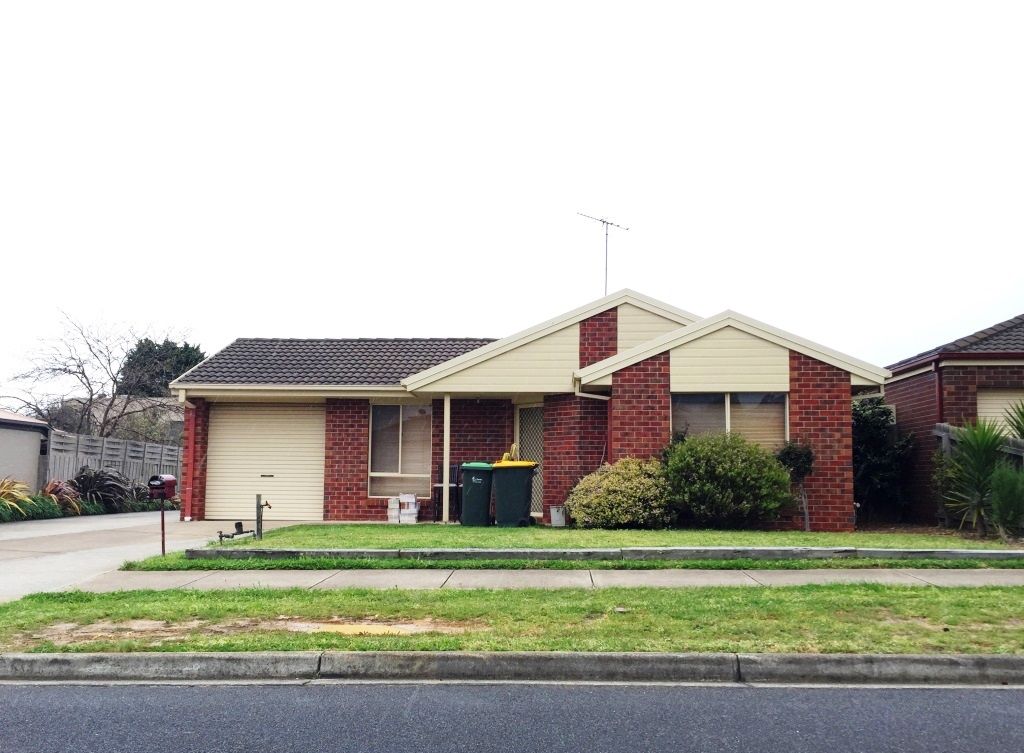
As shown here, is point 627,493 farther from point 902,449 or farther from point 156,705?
point 156,705

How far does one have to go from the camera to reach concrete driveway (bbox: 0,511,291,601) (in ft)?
32.3

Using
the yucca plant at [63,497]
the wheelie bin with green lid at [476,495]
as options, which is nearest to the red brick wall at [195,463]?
the yucca plant at [63,497]

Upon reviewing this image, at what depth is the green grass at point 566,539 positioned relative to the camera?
35.6ft

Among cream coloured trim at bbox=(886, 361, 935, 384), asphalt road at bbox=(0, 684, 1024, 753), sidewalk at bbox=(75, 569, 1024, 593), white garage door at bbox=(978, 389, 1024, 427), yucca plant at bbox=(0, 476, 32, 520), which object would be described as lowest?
asphalt road at bbox=(0, 684, 1024, 753)

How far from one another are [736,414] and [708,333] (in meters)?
1.48

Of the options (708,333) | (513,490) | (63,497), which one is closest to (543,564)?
(513,490)

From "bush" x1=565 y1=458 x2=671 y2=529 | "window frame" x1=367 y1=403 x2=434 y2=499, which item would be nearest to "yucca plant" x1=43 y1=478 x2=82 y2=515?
"window frame" x1=367 y1=403 x2=434 y2=499

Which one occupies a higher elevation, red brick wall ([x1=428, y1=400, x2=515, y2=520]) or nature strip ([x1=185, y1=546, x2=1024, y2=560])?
red brick wall ([x1=428, y1=400, x2=515, y2=520])

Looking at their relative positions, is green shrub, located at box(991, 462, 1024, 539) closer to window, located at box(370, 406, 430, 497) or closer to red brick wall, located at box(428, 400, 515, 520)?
red brick wall, located at box(428, 400, 515, 520)

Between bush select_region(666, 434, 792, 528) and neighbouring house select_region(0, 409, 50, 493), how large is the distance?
15.2 m

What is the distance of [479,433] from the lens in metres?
17.3

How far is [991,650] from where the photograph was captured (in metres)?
5.99

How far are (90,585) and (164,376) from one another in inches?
1268

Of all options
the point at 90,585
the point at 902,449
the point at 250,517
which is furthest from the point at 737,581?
the point at 250,517
